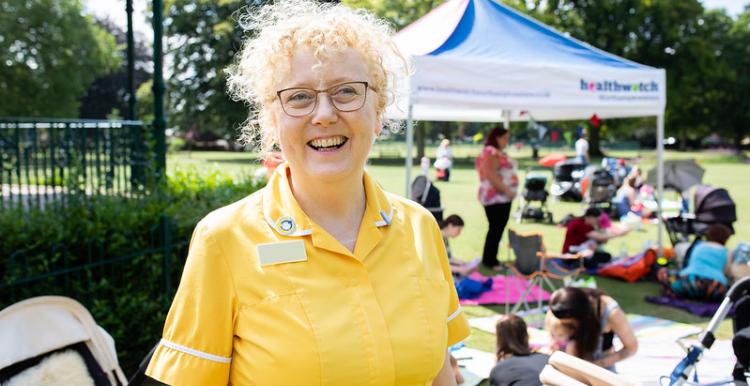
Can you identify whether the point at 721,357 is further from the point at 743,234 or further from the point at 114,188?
the point at 743,234

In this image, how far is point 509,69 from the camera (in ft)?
20.7

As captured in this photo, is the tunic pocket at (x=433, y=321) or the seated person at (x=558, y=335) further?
the seated person at (x=558, y=335)

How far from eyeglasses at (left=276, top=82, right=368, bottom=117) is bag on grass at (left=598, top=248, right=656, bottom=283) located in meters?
6.99

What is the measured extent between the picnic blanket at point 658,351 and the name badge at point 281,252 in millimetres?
3383

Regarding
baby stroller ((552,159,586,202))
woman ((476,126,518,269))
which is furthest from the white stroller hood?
baby stroller ((552,159,586,202))

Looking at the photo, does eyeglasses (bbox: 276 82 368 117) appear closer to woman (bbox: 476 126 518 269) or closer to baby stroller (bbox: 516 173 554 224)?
woman (bbox: 476 126 518 269)

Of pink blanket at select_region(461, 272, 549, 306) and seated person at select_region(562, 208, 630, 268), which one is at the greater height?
seated person at select_region(562, 208, 630, 268)

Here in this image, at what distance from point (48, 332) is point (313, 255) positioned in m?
1.80

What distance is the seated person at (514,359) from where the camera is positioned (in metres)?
3.36

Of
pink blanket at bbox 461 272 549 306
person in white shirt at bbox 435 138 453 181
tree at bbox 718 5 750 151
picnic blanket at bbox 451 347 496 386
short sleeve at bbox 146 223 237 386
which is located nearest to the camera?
short sleeve at bbox 146 223 237 386

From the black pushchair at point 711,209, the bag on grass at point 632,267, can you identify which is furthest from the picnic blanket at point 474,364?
the black pushchair at point 711,209

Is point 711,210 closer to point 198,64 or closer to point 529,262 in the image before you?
point 529,262

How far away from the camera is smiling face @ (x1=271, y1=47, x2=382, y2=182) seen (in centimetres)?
149

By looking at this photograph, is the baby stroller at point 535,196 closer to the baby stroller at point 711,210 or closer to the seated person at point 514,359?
the baby stroller at point 711,210
